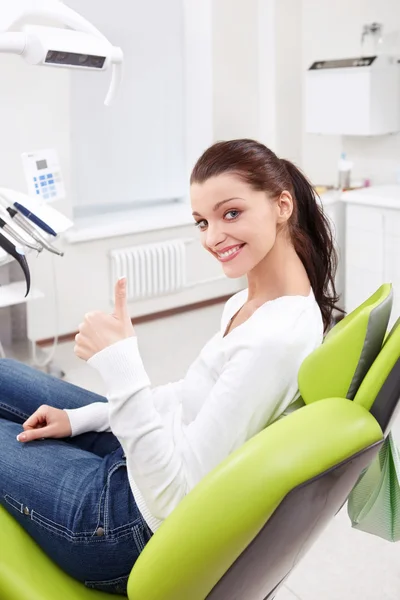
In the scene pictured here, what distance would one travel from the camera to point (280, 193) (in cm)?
132

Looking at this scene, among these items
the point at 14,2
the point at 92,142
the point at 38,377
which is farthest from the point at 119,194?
the point at 38,377

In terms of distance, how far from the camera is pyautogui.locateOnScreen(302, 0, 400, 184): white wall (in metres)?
3.90

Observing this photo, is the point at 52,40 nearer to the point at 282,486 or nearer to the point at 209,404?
the point at 209,404

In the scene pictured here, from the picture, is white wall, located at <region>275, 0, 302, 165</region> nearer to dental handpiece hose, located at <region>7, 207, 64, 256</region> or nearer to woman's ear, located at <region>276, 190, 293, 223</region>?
dental handpiece hose, located at <region>7, 207, 64, 256</region>

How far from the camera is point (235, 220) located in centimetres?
128

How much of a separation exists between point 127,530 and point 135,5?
3.38 meters

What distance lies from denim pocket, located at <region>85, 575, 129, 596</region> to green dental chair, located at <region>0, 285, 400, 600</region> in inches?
4.3

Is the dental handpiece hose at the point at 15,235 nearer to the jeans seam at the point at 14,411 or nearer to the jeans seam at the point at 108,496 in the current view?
the jeans seam at the point at 14,411

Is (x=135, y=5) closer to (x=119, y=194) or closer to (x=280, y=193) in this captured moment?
(x=119, y=194)

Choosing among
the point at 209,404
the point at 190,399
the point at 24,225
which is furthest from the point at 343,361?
the point at 24,225

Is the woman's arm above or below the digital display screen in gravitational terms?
below

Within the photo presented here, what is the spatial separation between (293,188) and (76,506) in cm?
69

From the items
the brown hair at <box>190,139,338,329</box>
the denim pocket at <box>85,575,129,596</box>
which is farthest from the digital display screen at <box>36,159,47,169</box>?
the denim pocket at <box>85,575,129,596</box>

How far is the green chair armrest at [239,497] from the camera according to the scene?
0.94 m
